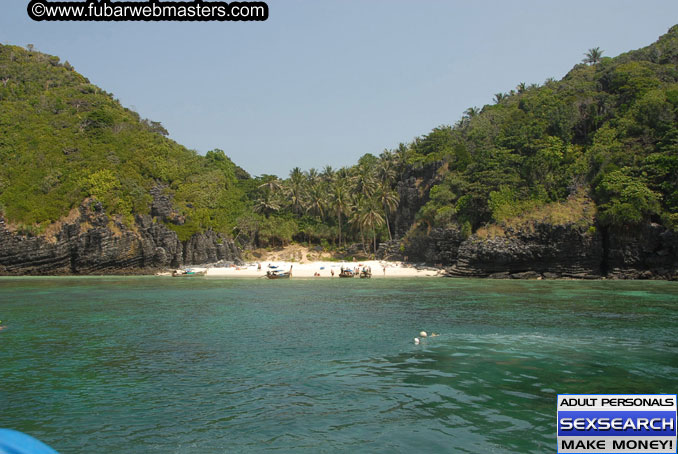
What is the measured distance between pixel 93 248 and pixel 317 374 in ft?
188

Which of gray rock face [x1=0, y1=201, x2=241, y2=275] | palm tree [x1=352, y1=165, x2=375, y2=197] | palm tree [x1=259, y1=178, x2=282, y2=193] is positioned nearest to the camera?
gray rock face [x1=0, y1=201, x2=241, y2=275]

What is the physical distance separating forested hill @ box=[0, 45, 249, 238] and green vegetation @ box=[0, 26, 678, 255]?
22cm

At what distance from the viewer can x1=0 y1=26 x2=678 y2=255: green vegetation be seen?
5275cm

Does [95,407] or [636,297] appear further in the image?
[636,297]

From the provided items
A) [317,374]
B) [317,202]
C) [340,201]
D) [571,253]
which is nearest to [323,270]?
[340,201]

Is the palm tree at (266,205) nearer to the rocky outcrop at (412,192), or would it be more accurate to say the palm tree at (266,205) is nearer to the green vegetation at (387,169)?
the green vegetation at (387,169)

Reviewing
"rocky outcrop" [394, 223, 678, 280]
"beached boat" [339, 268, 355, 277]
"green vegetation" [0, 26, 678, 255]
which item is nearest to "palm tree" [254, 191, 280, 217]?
"green vegetation" [0, 26, 678, 255]

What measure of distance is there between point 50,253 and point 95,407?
57.9 m

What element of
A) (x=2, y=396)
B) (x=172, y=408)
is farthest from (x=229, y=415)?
(x=2, y=396)

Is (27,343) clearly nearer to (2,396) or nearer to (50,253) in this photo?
(2,396)

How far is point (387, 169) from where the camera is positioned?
8806 cm

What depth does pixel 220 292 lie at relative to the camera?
39969mm

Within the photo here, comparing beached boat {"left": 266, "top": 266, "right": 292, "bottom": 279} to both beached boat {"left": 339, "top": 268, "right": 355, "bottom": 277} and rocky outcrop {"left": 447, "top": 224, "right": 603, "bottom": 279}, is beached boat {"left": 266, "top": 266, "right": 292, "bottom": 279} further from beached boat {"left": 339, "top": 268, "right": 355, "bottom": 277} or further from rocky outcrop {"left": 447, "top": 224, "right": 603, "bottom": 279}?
rocky outcrop {"left": 447, "top": 224, "right": 603, "bottom": 279}

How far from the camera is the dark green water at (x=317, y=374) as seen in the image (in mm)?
8859
